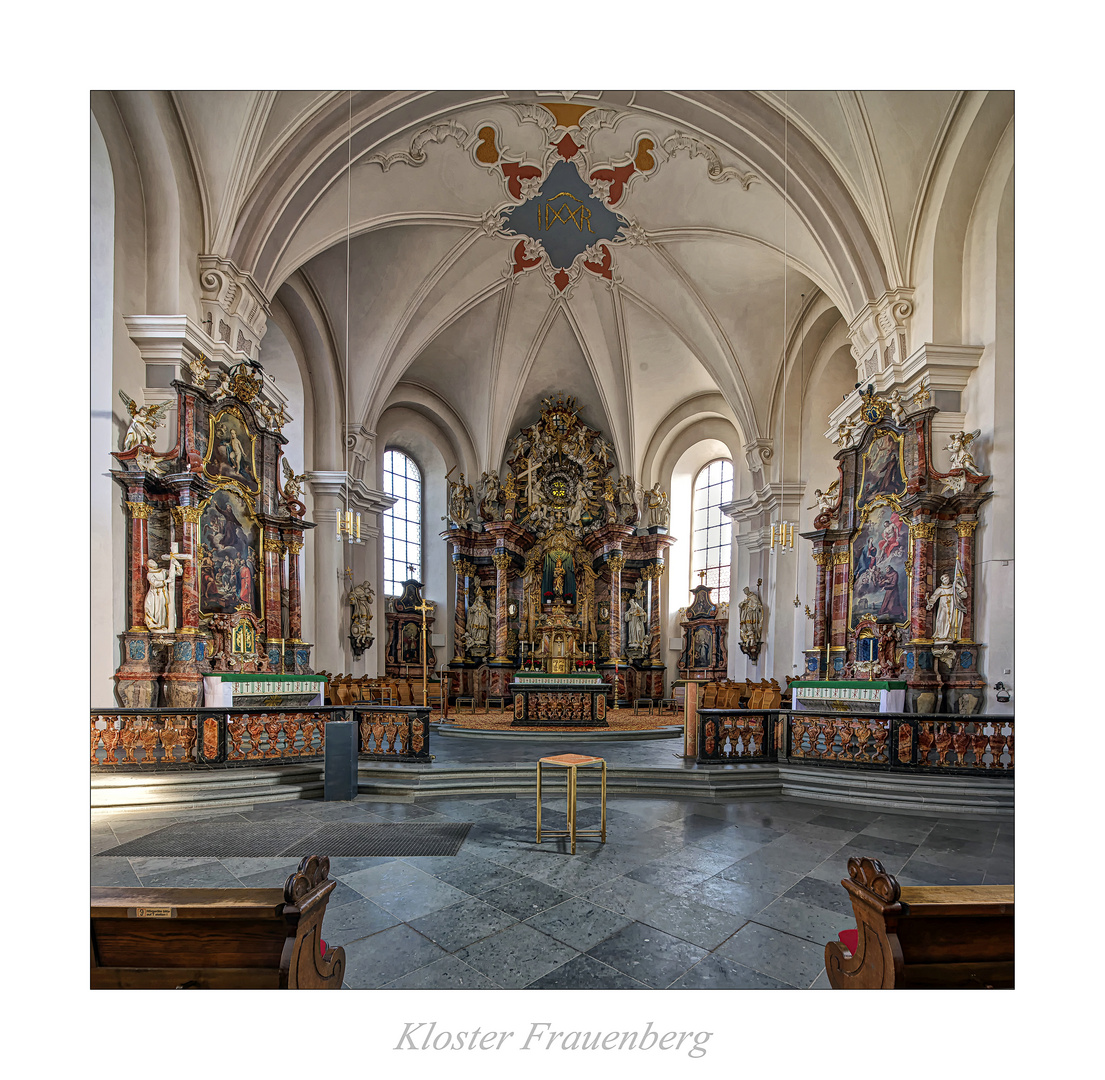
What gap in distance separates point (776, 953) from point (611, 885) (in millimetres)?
1229

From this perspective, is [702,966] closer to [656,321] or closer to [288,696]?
[288,696]

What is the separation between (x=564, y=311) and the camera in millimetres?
17344

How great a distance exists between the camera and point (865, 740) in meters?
7.28

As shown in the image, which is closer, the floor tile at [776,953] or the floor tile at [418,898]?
the floor tile at [776,953]

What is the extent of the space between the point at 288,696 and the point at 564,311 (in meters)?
12.5

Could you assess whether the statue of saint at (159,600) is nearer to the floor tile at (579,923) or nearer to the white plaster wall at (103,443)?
the white plaster wall at (103,443)

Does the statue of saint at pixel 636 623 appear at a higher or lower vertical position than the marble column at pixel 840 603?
lower

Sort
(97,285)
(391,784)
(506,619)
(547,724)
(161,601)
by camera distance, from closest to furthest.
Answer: (391,784) < (97,285) < (161,601) < (547,724) < (506,619)

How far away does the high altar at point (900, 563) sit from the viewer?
29.0 feet

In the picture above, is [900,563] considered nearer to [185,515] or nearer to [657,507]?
[657,507]

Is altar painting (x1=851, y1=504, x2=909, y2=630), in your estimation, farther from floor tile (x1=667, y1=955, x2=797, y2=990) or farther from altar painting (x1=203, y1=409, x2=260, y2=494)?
altar painting (x1=203, y1=409, x2=260, y2=494)

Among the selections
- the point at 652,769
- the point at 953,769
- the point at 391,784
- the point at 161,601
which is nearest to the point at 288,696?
the point at 161,601

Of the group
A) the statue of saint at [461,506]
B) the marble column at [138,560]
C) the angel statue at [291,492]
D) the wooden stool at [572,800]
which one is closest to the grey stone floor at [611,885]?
the wooden stool at [572,800]

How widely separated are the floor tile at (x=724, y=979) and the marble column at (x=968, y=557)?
760 cm
